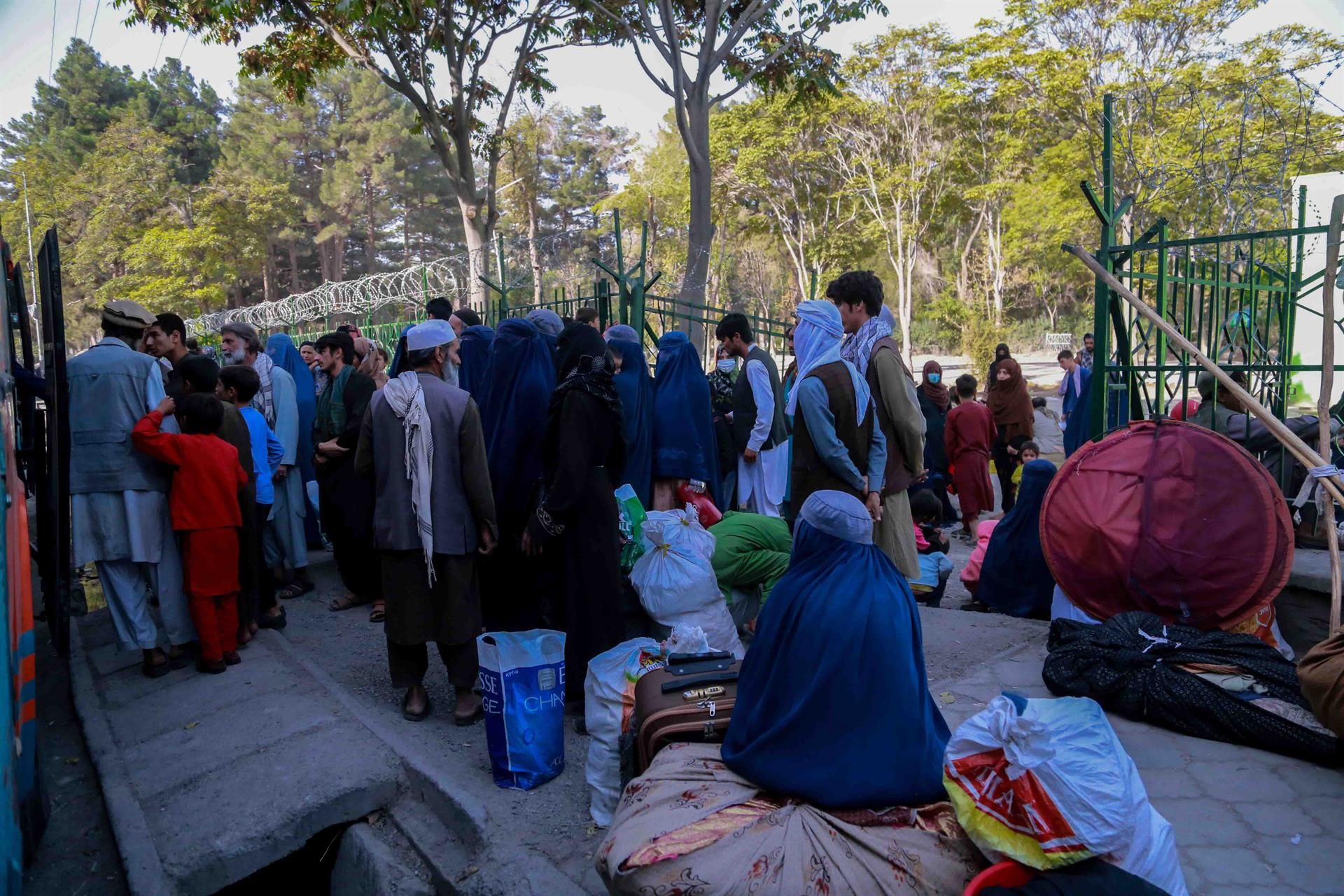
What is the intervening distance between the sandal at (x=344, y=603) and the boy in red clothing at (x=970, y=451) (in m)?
4.73

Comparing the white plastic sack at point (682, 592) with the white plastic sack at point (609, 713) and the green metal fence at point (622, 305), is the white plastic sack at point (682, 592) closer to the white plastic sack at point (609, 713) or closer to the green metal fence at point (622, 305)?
the white plastic sack at point (609, 713)

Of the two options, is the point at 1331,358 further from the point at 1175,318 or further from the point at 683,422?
the point at 683,422

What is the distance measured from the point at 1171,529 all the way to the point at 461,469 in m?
2.90

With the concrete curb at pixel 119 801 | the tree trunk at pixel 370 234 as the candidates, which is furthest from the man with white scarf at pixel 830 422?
the tree trunk at pixel 370 234

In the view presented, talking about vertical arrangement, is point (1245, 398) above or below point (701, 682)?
above

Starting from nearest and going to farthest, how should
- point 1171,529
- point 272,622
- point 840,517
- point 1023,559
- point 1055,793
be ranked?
point 1055,793 < point 840,517 < point 1171,529 < point 1023,559 < point 272,622

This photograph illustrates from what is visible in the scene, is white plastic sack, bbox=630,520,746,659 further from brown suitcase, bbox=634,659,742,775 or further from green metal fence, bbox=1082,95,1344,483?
green metal fence, bbox=1082,95,1344,483

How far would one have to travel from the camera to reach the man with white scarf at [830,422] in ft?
13.1

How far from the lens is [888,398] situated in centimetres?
431

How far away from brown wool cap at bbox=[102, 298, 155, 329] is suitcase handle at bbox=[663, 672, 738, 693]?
343 cm

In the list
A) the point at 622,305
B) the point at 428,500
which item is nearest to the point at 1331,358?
the point at 428,500

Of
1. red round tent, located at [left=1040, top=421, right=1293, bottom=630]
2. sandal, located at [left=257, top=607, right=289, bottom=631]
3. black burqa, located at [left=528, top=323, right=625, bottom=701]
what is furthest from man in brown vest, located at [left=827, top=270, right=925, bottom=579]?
sandal, located at [left=257, top=607, right=289, bottom=631]

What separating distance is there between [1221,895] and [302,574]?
17.2 feet

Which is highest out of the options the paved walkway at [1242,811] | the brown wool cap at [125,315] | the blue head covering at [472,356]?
the brown wool cap at [125,315]
